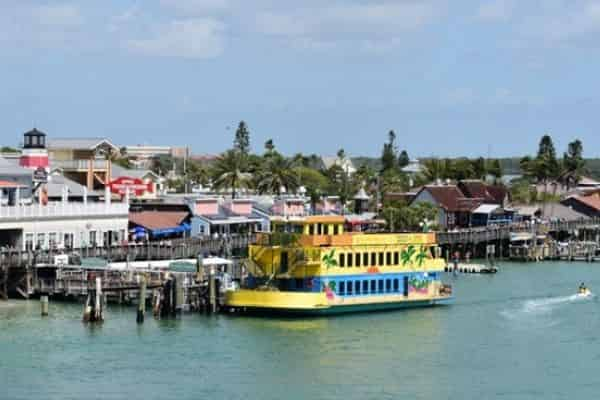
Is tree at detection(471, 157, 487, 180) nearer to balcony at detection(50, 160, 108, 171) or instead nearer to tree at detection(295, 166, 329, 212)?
tree at detection(295, 166, 329, 212)

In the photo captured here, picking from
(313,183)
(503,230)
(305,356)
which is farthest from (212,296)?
(313,183)

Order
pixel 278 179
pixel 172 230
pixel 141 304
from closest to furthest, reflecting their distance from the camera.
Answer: pixel 141 304 → pixel 172 230 → pixel 278 179

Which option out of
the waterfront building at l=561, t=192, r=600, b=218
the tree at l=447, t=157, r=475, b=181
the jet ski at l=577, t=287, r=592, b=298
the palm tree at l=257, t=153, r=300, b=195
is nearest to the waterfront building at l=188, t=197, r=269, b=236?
the palm tree at l=257, t=153, r=300, b=195

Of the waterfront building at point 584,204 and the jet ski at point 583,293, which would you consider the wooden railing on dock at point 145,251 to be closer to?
the jet ski at point 583,293

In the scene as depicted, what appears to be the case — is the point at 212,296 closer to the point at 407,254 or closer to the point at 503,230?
the point at 407,254

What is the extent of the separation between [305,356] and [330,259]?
1214 centimetres

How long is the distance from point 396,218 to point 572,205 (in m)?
35.2

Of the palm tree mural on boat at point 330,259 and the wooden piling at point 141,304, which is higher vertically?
the palm tree mural on boat at point 330,259

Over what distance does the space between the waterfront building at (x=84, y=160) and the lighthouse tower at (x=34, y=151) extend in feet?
25.0

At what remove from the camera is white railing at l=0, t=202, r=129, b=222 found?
281ft

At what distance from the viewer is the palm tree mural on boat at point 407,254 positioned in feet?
252

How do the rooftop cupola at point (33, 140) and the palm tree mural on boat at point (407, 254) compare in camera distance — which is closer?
the palm tree mural on boat at point (407, 254)

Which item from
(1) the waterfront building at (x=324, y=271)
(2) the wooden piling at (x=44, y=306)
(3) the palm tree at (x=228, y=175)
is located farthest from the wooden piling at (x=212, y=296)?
(3) the palm tree at (x=228, y=175)

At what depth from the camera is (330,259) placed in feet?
238
